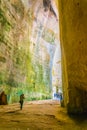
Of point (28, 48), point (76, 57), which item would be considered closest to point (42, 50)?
point (28, 48)

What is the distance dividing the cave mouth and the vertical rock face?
Result: 902cm

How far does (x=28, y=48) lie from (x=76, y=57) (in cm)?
1317

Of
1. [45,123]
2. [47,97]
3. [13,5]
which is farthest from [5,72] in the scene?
[45,123]

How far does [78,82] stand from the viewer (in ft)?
17.6

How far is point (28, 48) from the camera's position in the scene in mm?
18422

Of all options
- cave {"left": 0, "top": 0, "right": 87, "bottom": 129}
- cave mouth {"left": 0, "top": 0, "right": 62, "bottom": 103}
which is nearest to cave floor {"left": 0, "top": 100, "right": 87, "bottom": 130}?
cave {"left": 0, "top": 0, "right": 87, "bottom": 129}

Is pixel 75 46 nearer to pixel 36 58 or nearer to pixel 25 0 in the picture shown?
pixel 25 0

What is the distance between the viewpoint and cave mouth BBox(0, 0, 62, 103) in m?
15.1

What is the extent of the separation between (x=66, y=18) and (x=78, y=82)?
181cm

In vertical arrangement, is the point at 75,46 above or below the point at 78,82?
above

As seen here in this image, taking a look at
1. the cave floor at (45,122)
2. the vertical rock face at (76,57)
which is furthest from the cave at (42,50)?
the cave floor at (45,122)

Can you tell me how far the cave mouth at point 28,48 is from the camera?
15.1 metres

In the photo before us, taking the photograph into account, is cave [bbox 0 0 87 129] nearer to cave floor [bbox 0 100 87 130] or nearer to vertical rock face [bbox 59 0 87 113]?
vertical rock face [bbox 59 0 87 113]

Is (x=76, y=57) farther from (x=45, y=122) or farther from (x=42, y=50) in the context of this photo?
(x=42, y=50)
